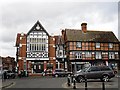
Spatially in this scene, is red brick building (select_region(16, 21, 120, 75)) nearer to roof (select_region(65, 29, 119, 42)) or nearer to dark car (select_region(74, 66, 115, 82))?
roof (select_region(65, 29, 119, 42))

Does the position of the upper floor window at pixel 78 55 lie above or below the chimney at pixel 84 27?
below

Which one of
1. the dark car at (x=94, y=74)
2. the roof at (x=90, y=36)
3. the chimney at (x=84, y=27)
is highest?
the chimney at (x=84, y=27)

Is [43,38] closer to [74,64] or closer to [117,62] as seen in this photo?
[74,64]

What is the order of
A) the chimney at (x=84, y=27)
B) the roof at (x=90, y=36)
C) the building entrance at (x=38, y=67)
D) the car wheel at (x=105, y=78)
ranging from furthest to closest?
the chimney at (x=84, y=27), the roof at (x=90, y=36), the building entrance at (x=38, y=67), the car wheel at (x=105, y=78)

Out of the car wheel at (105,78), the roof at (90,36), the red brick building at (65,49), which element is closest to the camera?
the car wheel at (105,78)

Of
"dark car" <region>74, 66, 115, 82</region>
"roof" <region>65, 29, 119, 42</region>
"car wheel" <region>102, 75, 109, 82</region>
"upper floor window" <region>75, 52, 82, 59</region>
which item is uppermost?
"roof" <region>65, 29, 119, 42</region>

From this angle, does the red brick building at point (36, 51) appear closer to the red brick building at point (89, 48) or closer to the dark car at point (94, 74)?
the red brick building at point (89, 48)

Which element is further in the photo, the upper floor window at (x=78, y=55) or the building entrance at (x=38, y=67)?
the upper floor window at (x=78, y=55)

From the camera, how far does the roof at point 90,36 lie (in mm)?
58094

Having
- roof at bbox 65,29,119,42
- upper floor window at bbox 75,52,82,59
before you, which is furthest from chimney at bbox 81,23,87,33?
upper floor window at bbox 75,52,82,59

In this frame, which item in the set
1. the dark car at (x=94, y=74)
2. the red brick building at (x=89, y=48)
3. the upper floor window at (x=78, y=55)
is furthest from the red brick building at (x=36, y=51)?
the dark car at (x=94, y=74)

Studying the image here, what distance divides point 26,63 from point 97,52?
1671cm

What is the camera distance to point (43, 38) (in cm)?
5469

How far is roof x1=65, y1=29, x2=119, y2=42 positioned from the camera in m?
58.1
